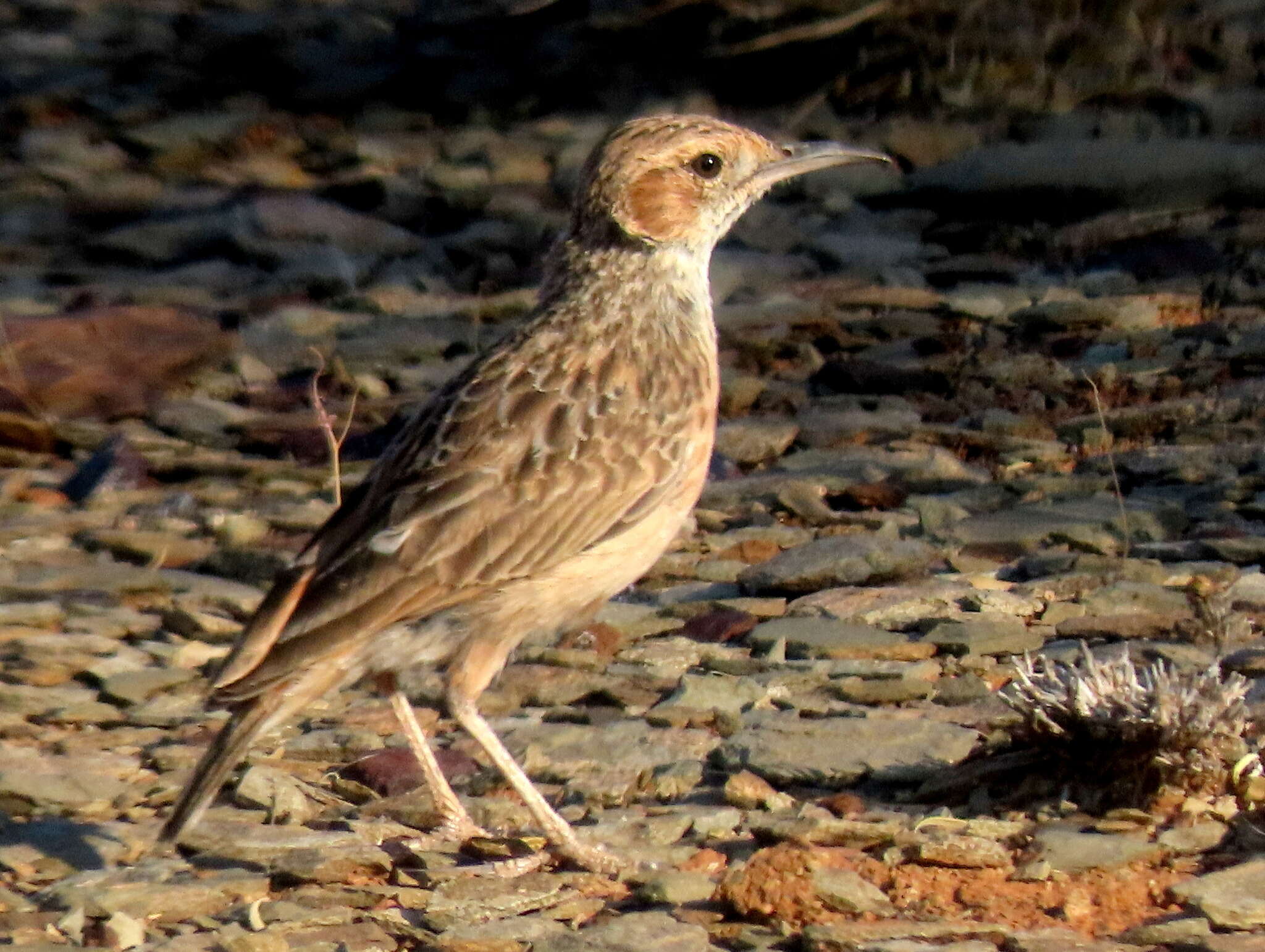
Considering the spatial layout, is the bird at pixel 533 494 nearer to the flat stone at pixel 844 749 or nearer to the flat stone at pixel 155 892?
the flat stone at pixel 155 892

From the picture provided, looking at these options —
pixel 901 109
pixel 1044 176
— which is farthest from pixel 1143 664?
pixel 901 109

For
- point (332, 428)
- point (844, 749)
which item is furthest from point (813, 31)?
point (844, 749)

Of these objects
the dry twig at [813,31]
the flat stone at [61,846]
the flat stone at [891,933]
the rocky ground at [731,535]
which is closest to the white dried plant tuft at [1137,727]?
the rocky ground at [731,535]

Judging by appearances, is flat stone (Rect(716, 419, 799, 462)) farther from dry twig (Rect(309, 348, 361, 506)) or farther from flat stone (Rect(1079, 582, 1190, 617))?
flat stone (Rect(1079, 582, 1190, 617))

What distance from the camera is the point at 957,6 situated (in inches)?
473

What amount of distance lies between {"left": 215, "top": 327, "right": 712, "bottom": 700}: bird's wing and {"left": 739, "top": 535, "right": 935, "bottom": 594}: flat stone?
112cm

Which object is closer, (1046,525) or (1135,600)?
(1135,600)

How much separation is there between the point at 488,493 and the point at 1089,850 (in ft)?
5.16

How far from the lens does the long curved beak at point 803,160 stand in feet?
19.9

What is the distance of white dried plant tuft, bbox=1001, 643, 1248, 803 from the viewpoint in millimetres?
4680

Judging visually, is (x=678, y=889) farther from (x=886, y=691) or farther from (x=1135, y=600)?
(x=1135, y=600)

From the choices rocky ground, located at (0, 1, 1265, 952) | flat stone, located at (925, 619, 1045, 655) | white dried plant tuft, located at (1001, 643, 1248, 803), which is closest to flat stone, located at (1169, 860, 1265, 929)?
rocky ground, located at (0, 1, 1265, 952)

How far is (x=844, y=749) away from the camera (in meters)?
5.20

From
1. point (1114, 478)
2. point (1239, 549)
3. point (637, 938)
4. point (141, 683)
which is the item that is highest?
point (1114, 478)
